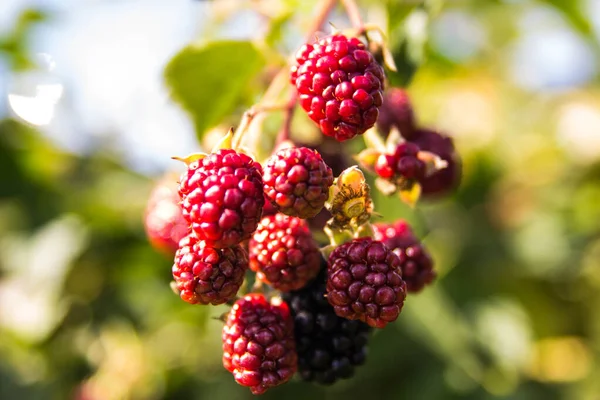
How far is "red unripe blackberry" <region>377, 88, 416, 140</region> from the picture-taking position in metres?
1.38

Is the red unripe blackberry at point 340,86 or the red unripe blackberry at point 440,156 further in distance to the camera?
the red unripe blackberry at point 440,156

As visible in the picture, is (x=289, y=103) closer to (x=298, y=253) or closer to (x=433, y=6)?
(x=298, y=253)

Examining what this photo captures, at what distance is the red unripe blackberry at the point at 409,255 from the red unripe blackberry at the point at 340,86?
0.25 metres

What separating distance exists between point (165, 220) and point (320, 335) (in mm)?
511

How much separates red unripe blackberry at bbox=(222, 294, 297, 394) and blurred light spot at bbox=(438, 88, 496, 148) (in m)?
1.95

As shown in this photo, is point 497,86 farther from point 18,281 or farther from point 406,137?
point 18,281

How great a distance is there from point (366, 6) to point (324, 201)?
4.61 ft

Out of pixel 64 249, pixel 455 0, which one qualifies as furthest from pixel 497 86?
pixel 64 249

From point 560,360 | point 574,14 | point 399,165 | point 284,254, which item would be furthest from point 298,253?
point 560,360

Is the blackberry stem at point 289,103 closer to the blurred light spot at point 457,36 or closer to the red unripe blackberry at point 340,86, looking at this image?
the red unripe blackberry at point 340,86

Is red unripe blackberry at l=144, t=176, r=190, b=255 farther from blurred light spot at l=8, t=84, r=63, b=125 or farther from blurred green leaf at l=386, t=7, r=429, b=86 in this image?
blurred green leaf at l=386, t=7, r=429, b=86

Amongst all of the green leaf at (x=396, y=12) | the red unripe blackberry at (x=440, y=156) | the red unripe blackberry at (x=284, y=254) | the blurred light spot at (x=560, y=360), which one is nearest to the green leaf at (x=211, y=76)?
the green leaf at (x=396, y=12)

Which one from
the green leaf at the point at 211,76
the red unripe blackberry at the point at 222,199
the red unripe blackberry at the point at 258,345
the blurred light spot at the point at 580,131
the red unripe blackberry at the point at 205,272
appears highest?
the red unripe blackberry at the point at 222,199

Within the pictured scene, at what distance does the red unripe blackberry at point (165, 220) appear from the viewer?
1.50 metres
